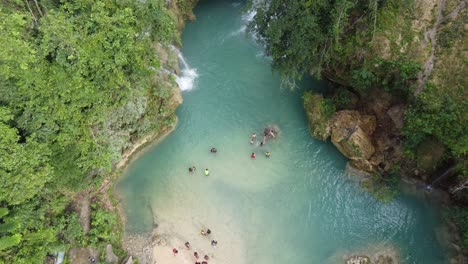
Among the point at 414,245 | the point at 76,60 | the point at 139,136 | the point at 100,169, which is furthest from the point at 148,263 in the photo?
the point at 414,245

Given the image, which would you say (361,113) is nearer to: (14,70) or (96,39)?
(96,39)

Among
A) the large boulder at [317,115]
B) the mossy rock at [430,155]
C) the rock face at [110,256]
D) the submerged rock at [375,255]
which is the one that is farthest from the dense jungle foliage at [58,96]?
the mossy rock at [430,155]

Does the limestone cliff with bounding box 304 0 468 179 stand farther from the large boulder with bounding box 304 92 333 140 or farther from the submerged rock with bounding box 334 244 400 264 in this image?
the submerged rock with bounding box 334 244 400 264

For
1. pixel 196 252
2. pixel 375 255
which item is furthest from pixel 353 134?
pixel 196 252

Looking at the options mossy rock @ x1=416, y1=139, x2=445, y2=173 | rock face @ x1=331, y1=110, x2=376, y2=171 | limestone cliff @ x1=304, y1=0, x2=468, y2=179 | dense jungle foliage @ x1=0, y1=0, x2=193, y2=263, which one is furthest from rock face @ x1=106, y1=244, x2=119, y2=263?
mossy rock @ x1=416, y1=139, x2=445, y2=173

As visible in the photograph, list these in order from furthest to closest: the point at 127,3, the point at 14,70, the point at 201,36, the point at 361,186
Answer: the point at 201,36 → the point at 361,186 → the point at 127,3 → the point at 14,70

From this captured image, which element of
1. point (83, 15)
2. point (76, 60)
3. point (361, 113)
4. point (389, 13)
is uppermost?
point (83, 15)

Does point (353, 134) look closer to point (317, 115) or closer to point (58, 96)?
point (317, 115)

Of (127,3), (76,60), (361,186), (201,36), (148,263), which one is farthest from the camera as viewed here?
(201,36)
